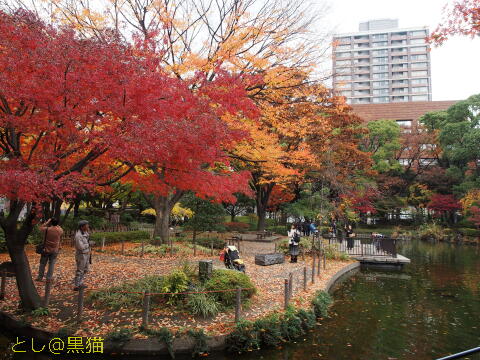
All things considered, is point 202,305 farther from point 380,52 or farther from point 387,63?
point 380,52

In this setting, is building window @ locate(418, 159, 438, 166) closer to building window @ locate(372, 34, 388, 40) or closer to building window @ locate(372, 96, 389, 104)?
building window @ locate(372, 96, 389, 104)

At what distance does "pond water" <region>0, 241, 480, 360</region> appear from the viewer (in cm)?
700

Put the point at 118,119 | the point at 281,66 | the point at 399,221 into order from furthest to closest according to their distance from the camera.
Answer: the point at 399,221 → the point at 281,66 → the point at 118,119

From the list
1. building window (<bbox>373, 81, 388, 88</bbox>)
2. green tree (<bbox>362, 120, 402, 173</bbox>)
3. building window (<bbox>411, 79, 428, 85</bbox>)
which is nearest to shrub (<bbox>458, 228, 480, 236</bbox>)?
green tree (<bbox>362, 120, 402, 173</bbox>)

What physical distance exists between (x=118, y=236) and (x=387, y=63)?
79416mm

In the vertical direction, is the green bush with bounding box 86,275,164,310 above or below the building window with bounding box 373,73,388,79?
below

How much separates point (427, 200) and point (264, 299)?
3482 cm

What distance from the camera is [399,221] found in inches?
1612

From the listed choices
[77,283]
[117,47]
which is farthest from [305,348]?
[117,47]

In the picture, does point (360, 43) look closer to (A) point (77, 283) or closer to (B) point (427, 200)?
(B) point (427, 200)

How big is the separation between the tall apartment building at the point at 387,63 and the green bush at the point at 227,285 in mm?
73655

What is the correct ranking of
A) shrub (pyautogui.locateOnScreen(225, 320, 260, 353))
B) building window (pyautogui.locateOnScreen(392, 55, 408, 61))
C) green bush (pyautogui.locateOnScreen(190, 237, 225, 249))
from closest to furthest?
shrub (pyautogui.locateOnScreen(225, 320, 260, 353)), green bush (pyautogui.locateOnScreen(190, 237, 225, 249)), building window (pyautogui.locateOnScreen(392, 55, 408, 61))

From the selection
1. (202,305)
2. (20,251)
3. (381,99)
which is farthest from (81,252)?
(381,99)

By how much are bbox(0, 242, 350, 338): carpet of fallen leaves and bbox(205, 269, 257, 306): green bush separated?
1.12 feet
